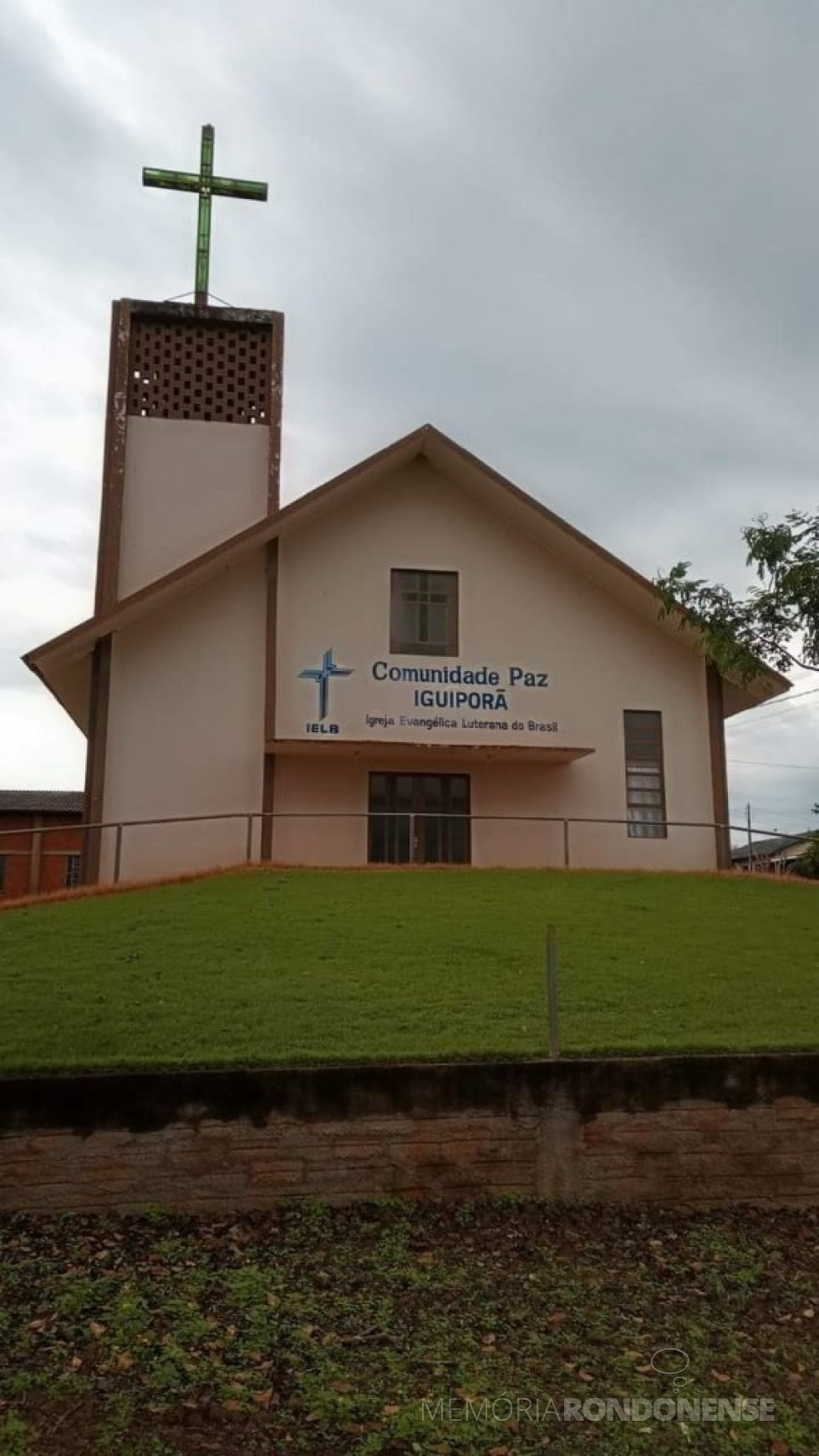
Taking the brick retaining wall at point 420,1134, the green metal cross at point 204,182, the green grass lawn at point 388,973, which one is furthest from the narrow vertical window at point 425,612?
the brick retaining wall at point 420,1134

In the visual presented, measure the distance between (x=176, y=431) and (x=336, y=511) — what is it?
3719 mm

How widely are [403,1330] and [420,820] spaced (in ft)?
46.4

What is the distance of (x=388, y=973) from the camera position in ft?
31.5

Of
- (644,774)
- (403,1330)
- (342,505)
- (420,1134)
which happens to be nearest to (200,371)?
(342,505)

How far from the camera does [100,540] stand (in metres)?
20.3

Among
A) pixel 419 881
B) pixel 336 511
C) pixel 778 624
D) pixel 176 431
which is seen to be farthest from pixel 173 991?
pixel 176 431

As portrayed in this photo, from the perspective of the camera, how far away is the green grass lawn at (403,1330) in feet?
14.1

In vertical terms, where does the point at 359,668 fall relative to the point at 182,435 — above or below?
below

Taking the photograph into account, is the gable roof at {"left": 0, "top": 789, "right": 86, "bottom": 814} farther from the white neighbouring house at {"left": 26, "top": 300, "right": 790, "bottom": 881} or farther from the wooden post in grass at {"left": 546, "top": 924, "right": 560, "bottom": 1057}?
the wooden post in grass at {"left": 546, "top": 924, "right": 560, "bottom": 1057}

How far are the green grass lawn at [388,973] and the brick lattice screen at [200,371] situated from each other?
389 inches

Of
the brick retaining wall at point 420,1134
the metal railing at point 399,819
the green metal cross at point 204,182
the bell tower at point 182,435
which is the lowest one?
the brick retaining wall at point 420,1134

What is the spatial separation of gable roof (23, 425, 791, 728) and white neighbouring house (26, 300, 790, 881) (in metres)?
0.05

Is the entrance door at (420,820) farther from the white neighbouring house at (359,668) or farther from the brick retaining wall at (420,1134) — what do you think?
the brick retaining wall at (420,1134)

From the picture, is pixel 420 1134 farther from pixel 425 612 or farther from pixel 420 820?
pixel 425 612
